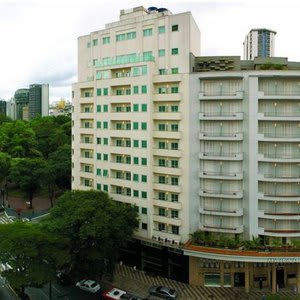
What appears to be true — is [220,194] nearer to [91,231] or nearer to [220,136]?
[220,136]

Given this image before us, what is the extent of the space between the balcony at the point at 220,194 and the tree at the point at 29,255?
19.6 metres

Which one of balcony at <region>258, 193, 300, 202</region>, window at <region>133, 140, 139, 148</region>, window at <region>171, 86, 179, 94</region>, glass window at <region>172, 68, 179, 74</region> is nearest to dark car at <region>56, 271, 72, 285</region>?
window at <region>133, 140, 139, 148</region>

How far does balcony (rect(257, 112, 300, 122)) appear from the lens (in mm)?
45250

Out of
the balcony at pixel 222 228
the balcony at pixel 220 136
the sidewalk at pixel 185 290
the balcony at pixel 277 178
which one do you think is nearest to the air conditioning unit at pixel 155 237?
the sidewalk at pixel 185 290

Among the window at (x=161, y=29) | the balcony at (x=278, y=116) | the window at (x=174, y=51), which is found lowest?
the balcony at (x=278, y=116)

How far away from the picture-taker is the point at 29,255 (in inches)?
1501

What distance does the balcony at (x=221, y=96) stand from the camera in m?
45.9

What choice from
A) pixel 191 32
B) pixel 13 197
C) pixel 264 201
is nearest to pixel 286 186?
pixel 264 201

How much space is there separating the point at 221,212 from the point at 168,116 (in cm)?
1504

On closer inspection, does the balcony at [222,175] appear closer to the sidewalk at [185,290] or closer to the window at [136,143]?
the window at [136,143]

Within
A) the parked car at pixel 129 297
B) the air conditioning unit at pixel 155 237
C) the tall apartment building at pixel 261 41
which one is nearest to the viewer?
the parked car at pixel 129 297

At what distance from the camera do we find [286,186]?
46.5m

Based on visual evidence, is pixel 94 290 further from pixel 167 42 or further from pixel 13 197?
pixel 13 197

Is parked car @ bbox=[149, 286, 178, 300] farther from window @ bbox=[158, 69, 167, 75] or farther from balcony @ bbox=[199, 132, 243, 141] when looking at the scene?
window @ bbox=[158, 69, 167, 75]
